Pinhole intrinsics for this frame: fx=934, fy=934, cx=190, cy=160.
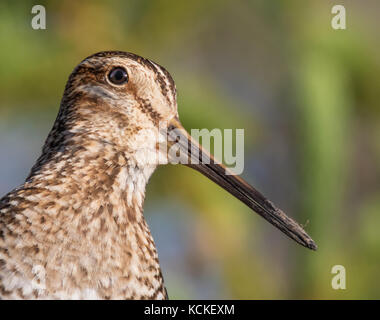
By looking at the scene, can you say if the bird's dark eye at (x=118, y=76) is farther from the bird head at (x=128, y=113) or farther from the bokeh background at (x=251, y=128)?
the bokeh background at (x=251, y=128)

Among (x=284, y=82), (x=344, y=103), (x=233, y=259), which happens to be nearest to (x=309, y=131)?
(x=344, y=103)

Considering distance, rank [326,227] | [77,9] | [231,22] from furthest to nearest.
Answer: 1. [231,22]
2. [77,9]
3. [326,227]

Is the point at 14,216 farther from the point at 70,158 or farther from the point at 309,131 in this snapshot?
the point at 309,131

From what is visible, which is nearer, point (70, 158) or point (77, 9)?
point (70, 158)

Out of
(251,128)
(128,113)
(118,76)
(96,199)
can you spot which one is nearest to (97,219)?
(96,199)

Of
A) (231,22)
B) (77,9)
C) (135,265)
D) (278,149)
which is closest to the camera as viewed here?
(135,265)

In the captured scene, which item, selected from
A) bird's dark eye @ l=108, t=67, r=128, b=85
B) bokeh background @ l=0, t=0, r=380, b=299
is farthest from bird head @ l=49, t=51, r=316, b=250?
bokeh background @ l=0, t=0, r=380, b=299

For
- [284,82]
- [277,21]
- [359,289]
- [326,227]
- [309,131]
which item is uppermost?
[277,21]

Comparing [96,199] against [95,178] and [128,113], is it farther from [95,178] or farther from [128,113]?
[128,113]
